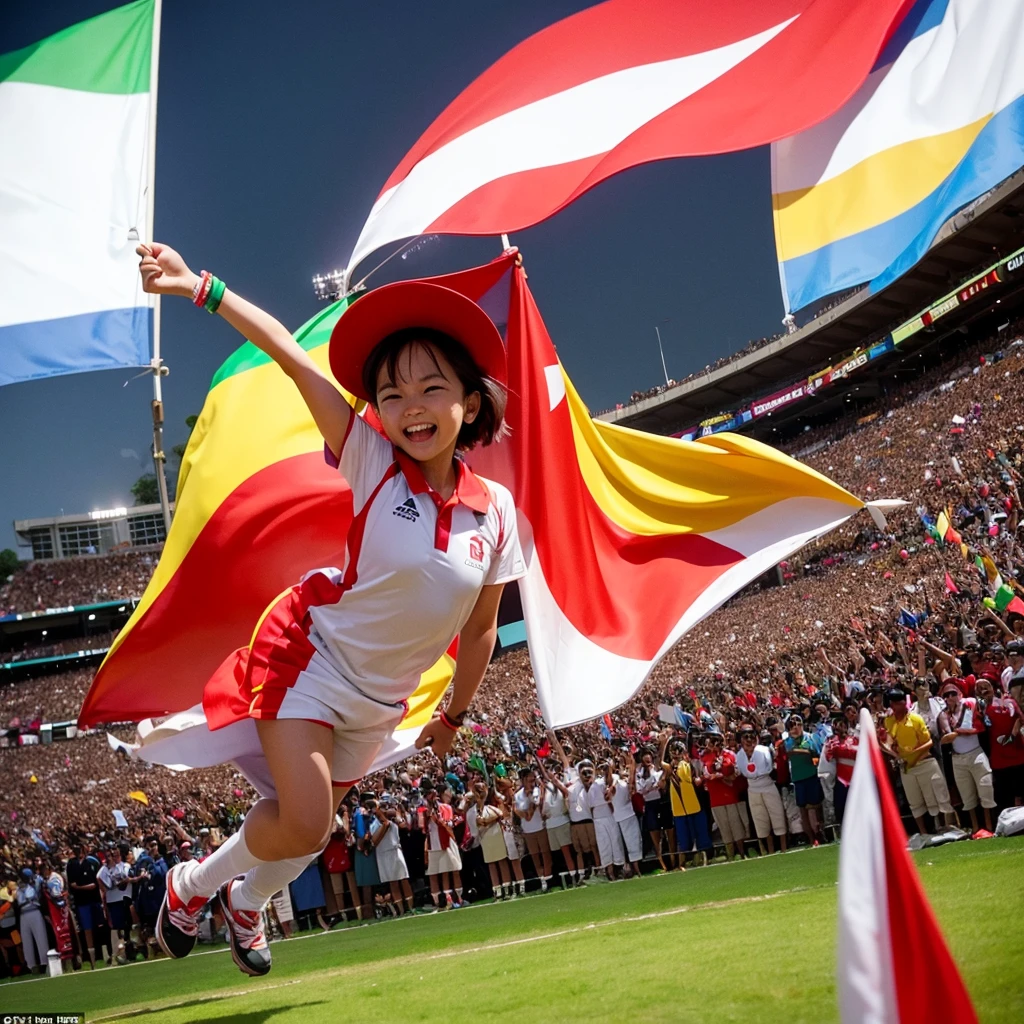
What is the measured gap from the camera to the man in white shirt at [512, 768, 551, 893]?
13.3 metres

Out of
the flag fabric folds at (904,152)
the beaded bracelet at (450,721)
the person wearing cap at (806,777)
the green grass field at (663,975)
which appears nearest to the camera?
the green grass field at (663,975)

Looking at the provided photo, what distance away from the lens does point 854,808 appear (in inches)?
59.0

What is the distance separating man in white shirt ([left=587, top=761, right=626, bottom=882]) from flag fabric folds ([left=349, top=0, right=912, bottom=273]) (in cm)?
831

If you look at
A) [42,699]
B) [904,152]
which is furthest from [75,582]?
[904,152]

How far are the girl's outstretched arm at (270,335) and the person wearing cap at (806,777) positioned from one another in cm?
918

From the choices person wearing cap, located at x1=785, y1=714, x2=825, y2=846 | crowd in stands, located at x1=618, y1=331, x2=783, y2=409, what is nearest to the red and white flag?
person wearing cap, located at x1=785, y1=714, x2=825, y2=846

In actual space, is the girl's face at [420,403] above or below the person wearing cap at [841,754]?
above

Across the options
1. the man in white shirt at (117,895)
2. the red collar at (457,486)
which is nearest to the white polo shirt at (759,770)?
the man in white shirt at (117,895)

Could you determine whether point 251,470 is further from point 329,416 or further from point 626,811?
point 626,811

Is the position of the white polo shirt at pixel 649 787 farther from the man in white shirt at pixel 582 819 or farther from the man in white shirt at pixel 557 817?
the man in white shirt at pixel 557 817

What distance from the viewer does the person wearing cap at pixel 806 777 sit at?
11.4 metres

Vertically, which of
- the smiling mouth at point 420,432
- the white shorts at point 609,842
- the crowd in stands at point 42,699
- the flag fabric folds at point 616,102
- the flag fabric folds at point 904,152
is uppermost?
the crowd in stands at point 42,699

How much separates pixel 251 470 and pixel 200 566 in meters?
0.55

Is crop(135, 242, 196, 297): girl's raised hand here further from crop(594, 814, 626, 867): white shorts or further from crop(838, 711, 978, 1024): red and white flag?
crop(594, 814, 626, 867): white shorts
